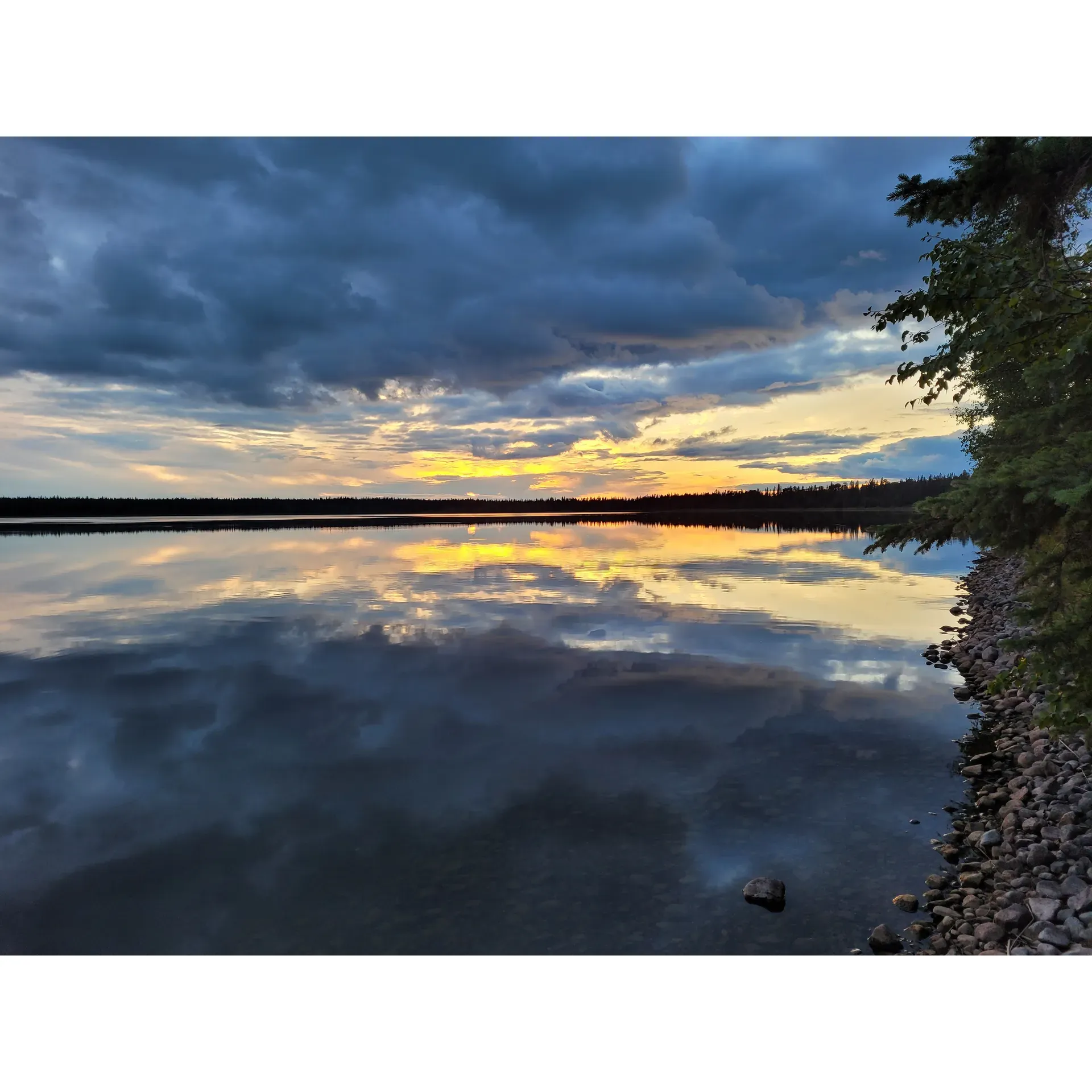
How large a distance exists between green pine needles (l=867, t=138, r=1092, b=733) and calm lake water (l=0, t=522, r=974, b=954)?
400cm

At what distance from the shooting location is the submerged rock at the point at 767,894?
7.85 metres

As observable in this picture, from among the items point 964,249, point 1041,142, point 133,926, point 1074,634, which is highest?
point 1041,142

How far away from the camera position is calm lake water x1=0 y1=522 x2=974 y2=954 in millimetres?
7941

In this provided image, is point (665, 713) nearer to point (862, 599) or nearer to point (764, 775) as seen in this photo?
point (764, 775)

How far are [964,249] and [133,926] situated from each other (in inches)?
535

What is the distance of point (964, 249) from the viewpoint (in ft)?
26.6

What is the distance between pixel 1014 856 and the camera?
832 centimetres

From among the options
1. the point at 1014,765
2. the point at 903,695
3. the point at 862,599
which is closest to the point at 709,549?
the point at 862,599

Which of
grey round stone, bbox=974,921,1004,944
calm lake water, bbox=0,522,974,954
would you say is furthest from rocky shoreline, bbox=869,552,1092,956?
calm lake water, bbox=0,522,974,954

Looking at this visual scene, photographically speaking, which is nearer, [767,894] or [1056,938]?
[1056,938]

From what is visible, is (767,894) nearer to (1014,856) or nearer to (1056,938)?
(1056,938)

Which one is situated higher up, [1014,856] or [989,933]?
[1014,856]

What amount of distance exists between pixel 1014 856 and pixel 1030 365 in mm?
6281

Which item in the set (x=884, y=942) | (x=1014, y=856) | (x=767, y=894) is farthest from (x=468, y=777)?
(x=1014, y=856)
